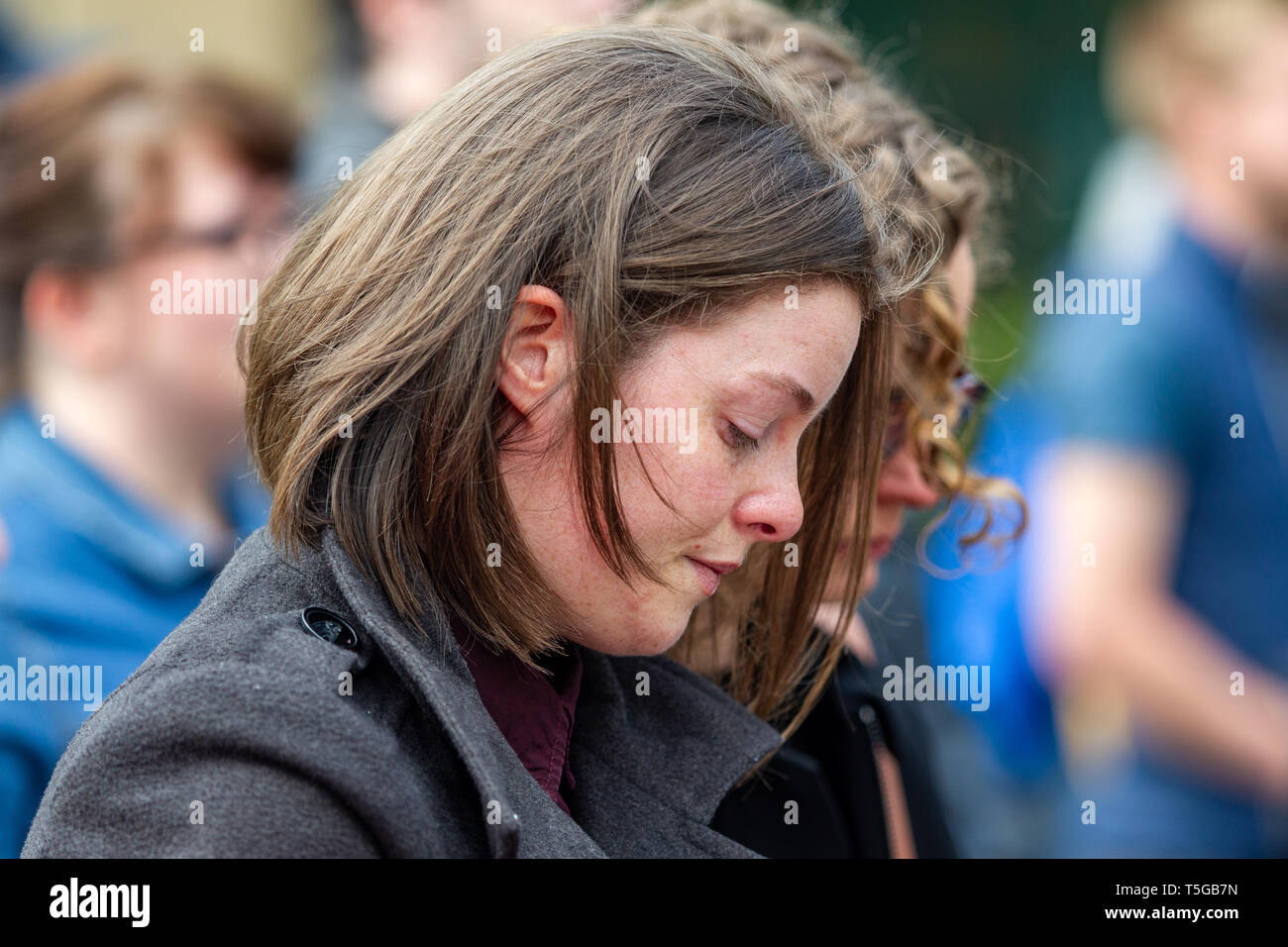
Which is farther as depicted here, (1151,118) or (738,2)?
(1151,118)

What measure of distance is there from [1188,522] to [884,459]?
3.27 feet

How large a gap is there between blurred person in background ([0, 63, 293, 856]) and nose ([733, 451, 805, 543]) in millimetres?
1575

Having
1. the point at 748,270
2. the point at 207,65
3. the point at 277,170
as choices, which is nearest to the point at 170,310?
the point at 277,170

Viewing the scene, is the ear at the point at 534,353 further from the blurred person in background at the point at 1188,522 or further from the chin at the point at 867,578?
the blurred person in background at the point at 1188,522

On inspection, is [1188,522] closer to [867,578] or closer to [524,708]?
[867,578]

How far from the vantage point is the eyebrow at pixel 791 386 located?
59.6 inches

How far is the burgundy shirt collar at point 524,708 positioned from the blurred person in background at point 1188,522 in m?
1.58

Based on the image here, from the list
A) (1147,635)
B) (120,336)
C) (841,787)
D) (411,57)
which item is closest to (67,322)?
(120,336)

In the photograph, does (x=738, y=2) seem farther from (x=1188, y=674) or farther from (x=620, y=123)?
(x=1188, y=674)

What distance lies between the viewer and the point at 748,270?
1.50 meters

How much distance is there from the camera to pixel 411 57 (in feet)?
11.8

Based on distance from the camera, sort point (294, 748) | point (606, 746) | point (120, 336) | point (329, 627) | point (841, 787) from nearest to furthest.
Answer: point (294, 748) → point (329, 627) → point (606, 746) → point (841, 787) → point (120, 336)

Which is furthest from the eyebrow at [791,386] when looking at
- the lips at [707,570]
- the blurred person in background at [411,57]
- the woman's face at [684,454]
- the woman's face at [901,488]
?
the blurred person in background at [411,57]
